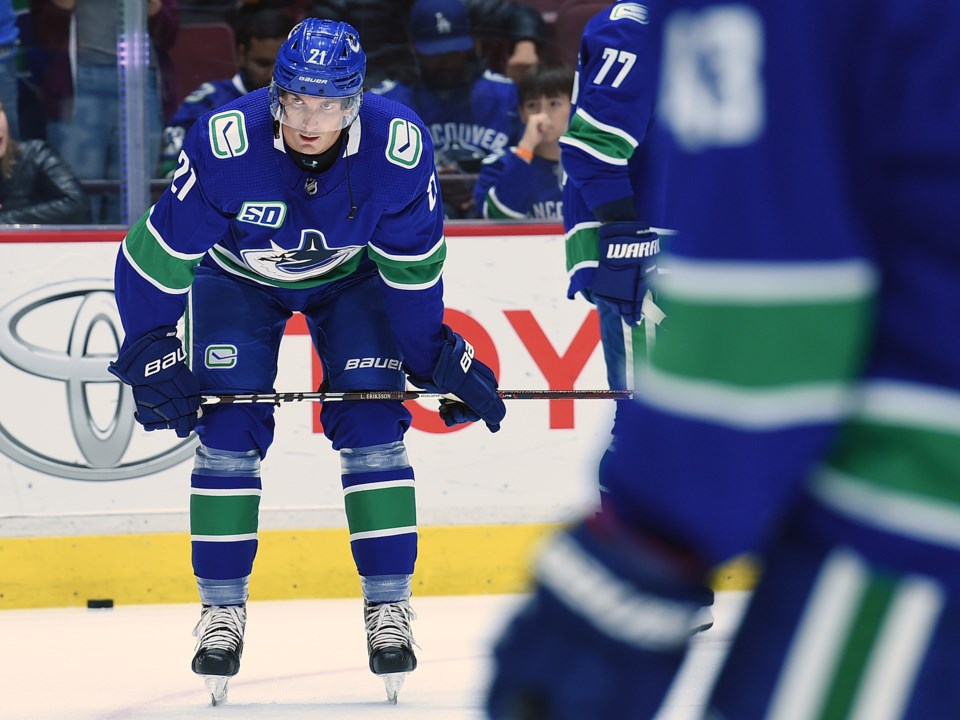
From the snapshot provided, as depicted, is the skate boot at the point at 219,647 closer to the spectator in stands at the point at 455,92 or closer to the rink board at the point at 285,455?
the rink board at the point at 285,455

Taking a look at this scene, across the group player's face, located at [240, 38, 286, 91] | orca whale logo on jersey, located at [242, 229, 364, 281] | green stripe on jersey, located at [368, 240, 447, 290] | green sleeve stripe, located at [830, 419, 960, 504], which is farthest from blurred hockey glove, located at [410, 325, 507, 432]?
green sleeve stripe, located at [830, 419, 960, 504]

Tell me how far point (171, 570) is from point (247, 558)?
1209mm

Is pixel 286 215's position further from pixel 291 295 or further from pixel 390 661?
pixel 390 661

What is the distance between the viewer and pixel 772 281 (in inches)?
24.8

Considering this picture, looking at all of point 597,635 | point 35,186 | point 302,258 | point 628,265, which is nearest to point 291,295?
point 302,258

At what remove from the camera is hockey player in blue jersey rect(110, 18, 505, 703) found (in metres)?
2.61

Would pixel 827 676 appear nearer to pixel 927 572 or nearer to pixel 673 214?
pixel 927 572

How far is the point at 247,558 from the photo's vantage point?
2.68m

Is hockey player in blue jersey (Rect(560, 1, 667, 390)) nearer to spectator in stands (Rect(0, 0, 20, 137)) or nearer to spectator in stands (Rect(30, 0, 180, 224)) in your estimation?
spectator in stands (Rect(30, 0, 180, 224))

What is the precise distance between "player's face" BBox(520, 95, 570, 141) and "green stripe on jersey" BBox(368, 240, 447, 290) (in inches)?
62.6

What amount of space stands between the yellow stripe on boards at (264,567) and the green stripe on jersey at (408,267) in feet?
4.22

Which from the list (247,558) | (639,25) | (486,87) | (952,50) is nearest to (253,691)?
(247,558)

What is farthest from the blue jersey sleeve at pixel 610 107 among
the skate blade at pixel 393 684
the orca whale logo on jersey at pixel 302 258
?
the skate blade at pixel 393 684

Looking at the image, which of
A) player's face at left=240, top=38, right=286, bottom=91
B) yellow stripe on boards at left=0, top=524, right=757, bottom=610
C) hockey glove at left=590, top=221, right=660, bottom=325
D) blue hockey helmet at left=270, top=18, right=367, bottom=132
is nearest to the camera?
blue hockey helmet at left=270, top=18, right=367, bottom=132
